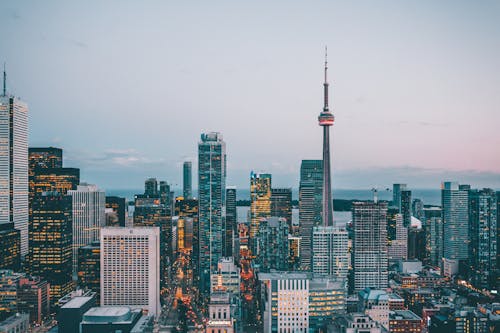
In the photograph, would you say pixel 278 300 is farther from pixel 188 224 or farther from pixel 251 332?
pixel 188 224

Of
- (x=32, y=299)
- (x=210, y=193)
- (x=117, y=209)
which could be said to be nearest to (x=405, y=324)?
(x=32, y=299)

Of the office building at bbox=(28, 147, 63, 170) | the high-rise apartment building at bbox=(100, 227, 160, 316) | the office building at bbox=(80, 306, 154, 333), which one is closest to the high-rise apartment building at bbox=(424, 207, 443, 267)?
the high-rise apartment building at bbox=(100, 227, 160, 316)

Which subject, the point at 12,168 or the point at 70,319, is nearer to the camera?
the point at 70,319

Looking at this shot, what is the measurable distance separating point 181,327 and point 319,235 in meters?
30.1

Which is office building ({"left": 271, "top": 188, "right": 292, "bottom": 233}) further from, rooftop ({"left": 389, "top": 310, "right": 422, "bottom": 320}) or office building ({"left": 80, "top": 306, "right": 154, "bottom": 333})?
office building ({"left": 80, "top": 306, "right": 154, "bottom": 333})

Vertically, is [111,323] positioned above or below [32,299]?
above

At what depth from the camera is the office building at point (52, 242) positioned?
76188mm

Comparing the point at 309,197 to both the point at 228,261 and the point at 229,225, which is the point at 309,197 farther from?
the point at 228,261

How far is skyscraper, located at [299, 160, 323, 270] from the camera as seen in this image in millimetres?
111375

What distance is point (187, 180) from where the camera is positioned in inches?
7205

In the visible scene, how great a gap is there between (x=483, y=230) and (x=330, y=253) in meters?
31.7

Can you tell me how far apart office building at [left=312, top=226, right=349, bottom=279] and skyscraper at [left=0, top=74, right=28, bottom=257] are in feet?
170

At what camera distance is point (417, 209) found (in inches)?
5605

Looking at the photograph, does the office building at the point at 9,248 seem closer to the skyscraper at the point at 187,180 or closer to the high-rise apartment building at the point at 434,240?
the high-rise apartment building at the point at 434,240
